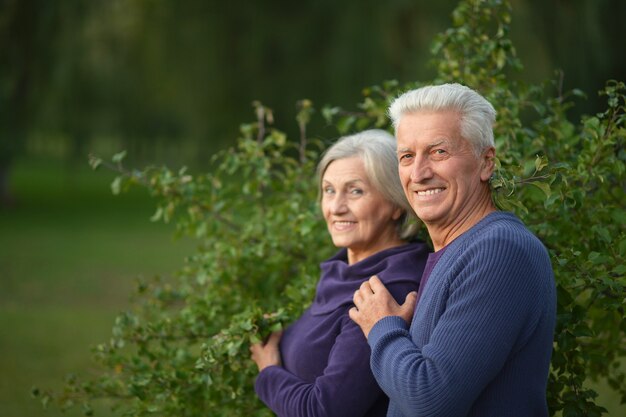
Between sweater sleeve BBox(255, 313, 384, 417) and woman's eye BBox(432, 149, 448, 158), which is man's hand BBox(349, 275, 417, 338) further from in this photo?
woman's eye BBox(432, 149, 448, 158)

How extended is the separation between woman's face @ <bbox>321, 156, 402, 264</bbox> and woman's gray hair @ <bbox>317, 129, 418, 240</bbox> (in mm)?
20

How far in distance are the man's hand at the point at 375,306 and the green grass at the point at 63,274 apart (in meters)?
1.61

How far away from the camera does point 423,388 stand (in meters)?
2.14

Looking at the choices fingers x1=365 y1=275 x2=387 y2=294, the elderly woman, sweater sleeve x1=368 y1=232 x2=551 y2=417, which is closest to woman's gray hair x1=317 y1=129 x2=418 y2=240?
the elderly woman

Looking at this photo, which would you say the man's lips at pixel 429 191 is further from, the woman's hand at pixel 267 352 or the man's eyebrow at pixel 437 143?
the woman's hand at pixel 267 352

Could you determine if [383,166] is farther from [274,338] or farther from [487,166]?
[274,338]

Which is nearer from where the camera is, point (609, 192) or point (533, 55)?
point (609, 192)

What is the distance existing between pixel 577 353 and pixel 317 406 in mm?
965

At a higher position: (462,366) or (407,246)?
(407,246)

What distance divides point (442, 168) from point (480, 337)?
49cm

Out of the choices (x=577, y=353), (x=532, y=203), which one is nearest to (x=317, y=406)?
(x=577, y=353)

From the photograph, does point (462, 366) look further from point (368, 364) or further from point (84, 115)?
point (84, 115)

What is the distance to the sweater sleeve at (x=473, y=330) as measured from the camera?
212cm

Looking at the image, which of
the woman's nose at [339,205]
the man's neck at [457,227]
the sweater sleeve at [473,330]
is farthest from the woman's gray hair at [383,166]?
the sweater sleeve at [473,330]
